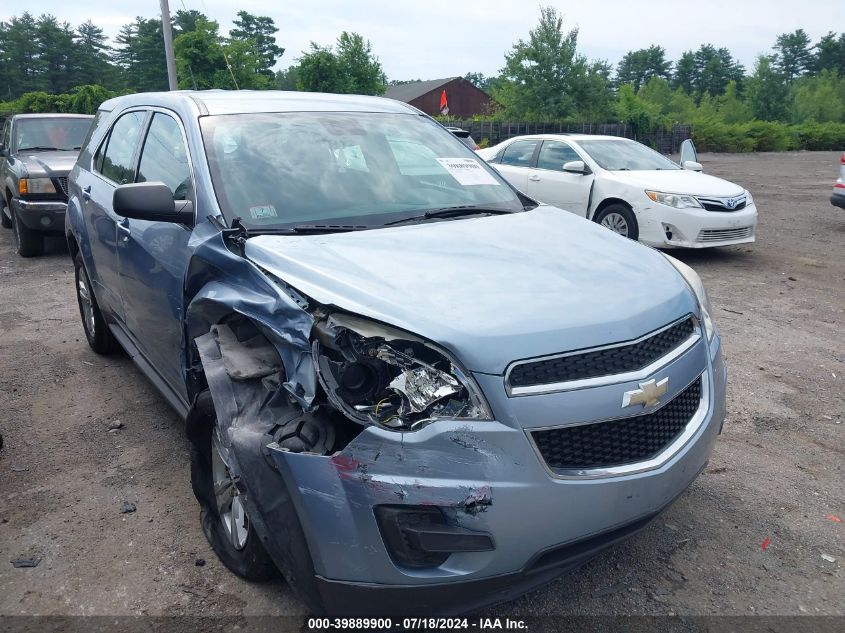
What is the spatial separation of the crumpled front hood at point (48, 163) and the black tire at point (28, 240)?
0.70 meters

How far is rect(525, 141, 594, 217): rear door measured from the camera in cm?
941

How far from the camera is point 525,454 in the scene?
205 cm

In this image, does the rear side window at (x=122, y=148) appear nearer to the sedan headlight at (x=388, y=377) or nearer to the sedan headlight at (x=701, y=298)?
the sedan headlight at (x=388, y=377)

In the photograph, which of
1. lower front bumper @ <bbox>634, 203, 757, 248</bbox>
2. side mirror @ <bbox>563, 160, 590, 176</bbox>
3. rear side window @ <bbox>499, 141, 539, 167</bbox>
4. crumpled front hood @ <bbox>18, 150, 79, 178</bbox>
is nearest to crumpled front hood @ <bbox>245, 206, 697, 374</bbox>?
lower front bumper @ <bbox>634, 203, 757, 248</bbox>

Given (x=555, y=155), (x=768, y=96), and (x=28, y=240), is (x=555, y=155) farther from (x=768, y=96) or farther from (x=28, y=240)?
(x=768, y=96)

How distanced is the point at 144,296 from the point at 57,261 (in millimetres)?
6750

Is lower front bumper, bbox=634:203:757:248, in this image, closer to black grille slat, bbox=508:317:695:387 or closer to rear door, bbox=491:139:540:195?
rear door, bbox=491:139:540:195

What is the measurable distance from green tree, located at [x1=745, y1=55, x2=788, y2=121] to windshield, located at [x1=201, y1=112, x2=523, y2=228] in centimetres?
6247

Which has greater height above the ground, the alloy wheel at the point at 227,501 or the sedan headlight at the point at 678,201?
the sedan headlight at the point at 678,201

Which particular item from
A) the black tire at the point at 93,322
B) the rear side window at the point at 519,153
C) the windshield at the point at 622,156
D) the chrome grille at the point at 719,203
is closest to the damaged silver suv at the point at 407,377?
the black tire at the point at 93,322

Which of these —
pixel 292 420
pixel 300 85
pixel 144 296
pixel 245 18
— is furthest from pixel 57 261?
pixel 245 18

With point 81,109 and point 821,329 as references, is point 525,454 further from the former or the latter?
point 81,109

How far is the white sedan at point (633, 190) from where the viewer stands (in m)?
8.50

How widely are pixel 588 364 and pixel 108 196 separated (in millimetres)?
3361
